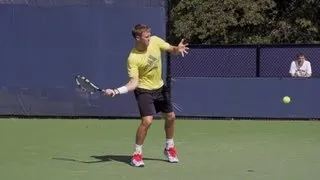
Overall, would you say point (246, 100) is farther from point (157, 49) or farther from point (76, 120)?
point (157, 49)

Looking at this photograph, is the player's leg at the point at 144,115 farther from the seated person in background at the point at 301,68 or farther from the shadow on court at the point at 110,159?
the seated person in background at the point at 301,68

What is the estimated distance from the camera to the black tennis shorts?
7.87 metres

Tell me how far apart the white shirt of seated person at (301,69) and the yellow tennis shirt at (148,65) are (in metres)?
6.31

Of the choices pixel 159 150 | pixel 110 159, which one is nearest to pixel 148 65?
pixel 110 159

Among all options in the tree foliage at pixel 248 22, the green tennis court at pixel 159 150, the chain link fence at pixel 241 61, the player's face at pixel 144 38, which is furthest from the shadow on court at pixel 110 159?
the tree foliage at pixel 248 22

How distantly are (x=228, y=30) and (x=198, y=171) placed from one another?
1532 cm

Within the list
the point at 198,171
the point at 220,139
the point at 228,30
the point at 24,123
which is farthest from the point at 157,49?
the point at 228,30

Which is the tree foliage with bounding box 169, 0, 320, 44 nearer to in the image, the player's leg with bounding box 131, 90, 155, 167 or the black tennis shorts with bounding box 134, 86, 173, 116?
the black tennis shorts with bounding box 134, 86, 173, 116

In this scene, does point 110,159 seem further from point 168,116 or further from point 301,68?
point 301,68

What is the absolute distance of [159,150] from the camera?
30.1 feet

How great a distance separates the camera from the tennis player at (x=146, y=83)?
25.3 ft

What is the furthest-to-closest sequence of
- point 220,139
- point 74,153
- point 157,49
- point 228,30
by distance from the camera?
point 228,30 < point 220,139 < point 74,153 < point 157,49

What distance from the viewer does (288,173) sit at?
7.31 m

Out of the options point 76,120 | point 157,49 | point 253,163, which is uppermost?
point 157,49
